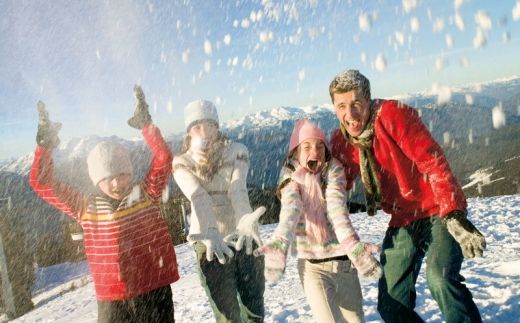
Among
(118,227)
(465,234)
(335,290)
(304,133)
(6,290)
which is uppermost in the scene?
(304,133)

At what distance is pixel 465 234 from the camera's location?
2184 mm

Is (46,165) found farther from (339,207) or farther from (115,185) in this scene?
(339,207)

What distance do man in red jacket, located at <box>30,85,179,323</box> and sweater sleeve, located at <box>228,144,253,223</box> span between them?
531mm

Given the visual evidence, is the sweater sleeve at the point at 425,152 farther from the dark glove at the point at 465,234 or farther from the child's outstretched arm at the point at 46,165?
the child's outstretched arm at the point at 46,165

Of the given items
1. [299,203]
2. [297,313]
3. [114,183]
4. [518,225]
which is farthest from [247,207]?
[518,225]

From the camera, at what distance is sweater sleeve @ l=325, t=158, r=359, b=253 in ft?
8.05

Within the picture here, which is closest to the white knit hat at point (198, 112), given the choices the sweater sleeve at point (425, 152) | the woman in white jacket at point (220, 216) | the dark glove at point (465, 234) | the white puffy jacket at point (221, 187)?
the woman in white jacket at point (220, 216)

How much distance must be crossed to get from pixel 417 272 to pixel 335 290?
0.58m

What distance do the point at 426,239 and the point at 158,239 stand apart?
193 cm

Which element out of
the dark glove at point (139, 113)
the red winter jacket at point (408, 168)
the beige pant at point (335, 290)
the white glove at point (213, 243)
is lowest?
the beige pant at point (335, 290)

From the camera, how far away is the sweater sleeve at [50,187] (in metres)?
2.56

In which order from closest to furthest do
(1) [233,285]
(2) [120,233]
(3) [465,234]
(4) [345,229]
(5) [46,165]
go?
(3) [465,234], (4) [345,229], (5) [46,165], (2) [120,233], (1) [233,285]

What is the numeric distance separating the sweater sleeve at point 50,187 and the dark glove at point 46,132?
0.04 m

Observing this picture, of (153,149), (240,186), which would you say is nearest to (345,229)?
(240,186)
